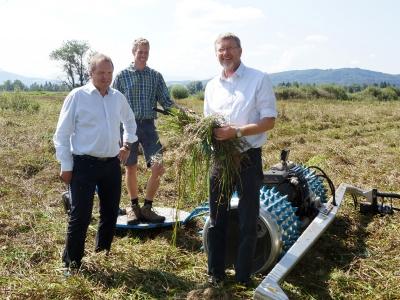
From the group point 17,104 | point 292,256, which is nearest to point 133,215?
point 292,256

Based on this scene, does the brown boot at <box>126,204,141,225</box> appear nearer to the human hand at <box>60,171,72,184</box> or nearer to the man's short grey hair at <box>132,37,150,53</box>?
the human hand at <box>60,171,72,184</box>

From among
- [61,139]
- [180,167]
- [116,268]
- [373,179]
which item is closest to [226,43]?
[180,167]

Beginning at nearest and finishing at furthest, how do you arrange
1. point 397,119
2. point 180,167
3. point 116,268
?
point 180,167
point 116,268
point 397,119

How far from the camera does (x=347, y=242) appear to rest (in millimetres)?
4977

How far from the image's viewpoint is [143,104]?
5.28 metres

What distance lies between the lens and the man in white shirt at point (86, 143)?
3916mm

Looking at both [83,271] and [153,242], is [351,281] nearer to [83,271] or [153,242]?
[153,242]

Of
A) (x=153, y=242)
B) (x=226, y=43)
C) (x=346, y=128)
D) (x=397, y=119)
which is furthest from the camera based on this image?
(x=397, y=119)

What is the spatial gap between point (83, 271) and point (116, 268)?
0.94 ft

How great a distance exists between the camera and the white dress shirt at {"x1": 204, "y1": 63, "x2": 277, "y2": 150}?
11.6ft

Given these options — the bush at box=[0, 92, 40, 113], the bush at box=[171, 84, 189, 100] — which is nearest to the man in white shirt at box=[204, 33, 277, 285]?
the bush at box=[0, 92, 40, 113]

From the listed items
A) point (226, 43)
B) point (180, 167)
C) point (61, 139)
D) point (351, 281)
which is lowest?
point (351, 281)

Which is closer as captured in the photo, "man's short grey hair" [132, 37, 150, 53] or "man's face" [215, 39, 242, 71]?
"man's face" [215, 39, 242, 71]

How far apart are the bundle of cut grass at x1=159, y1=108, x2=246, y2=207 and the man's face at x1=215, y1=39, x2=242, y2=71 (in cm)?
41
